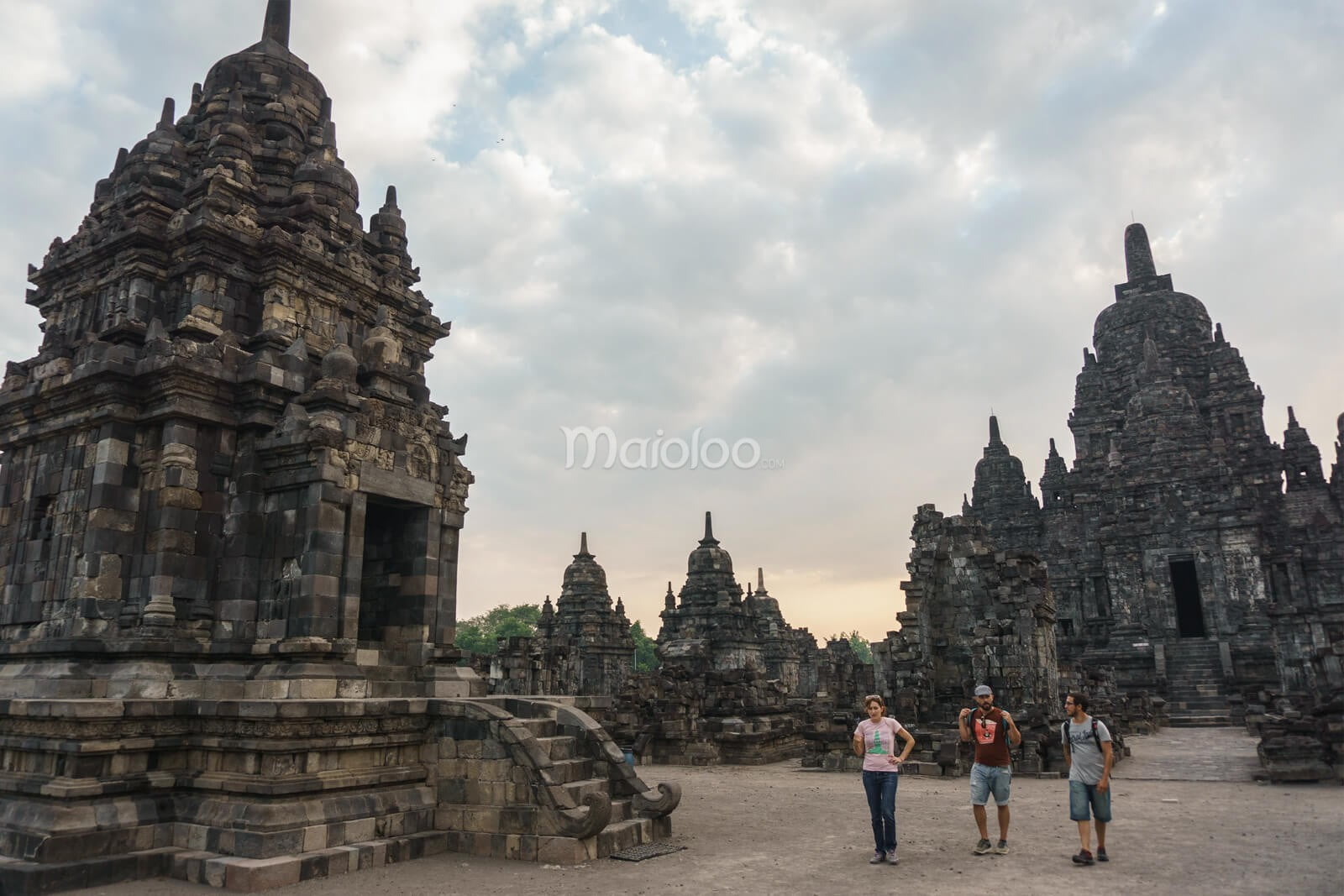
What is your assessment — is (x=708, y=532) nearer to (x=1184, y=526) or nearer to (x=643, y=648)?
(x=1184, y=526)

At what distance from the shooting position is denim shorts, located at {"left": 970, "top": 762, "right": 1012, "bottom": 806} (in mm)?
8688

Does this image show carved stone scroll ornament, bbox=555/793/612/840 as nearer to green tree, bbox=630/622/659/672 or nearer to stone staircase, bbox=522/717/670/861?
stone staircase, bbox=522/717/670/861

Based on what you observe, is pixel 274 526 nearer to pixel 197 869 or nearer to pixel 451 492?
pixel 451 492

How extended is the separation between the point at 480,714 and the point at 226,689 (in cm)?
261

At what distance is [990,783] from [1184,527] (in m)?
36.0

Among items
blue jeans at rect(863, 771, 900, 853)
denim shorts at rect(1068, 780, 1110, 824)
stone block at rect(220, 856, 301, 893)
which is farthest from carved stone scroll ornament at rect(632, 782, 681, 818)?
denim shorts at rect(1068, 780, 1110, 824)

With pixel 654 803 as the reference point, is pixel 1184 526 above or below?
above

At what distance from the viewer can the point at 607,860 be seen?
8.59m

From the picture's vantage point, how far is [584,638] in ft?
132

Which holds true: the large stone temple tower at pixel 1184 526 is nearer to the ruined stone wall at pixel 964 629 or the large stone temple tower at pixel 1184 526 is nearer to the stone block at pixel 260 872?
the ruined stone wall at pixel 964 629

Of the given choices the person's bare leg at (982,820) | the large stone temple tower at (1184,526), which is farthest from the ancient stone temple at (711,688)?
the person's bare leg at (982,820)

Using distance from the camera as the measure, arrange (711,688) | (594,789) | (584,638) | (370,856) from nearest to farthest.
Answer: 1. (370,856)
2. (594,789)
3. (711,688)
4. (584,638)

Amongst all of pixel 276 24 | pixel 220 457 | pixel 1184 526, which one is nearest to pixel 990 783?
pixel 220 457

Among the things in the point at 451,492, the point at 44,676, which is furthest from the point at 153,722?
the point at 451,492
